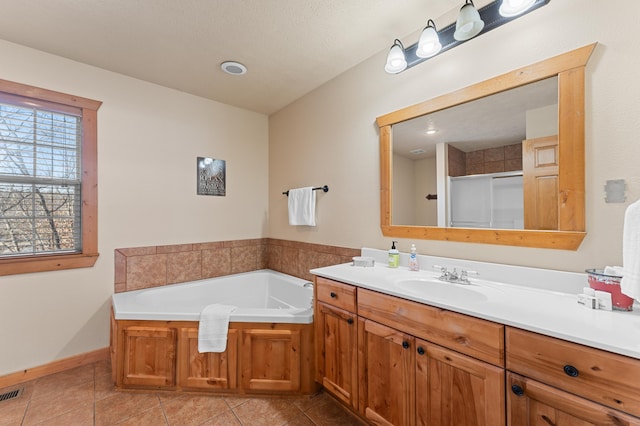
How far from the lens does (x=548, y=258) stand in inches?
53.0

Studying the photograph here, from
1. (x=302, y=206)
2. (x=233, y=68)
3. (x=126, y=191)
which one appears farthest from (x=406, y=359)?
(x=126, y=191)

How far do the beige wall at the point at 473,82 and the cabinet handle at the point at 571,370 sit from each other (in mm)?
623

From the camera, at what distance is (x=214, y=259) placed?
9.51ft

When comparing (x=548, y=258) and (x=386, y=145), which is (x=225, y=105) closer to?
(x=386, y=145)

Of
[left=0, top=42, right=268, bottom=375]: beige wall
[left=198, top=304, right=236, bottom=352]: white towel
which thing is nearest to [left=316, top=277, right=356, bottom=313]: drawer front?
[left=198, top=304, right=236, bottom=352]: white towel

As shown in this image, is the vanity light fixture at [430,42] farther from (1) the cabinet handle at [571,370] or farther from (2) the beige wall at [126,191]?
(2) the beige wall at [126,191]

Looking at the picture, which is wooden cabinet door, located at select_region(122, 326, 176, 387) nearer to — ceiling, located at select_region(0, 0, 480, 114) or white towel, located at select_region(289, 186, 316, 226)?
white towel, located at select_region(289, 186, 316, 226)

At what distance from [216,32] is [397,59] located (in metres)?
1.23

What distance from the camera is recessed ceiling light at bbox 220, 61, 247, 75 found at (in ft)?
7.33

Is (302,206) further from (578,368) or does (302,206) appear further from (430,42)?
(578,368)

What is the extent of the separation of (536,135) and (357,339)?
4.67 feet

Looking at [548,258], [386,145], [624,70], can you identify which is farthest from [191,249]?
[624,70]

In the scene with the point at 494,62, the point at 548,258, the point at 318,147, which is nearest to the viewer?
the point at 548,258

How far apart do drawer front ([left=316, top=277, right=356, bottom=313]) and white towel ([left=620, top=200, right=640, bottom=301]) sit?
1.08 meters
